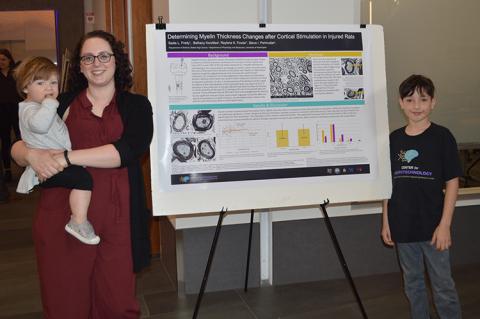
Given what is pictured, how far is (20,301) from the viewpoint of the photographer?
11.3 ft

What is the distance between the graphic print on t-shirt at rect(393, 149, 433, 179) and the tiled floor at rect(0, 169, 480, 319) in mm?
966

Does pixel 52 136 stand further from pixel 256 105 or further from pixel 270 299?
pixel 270 299

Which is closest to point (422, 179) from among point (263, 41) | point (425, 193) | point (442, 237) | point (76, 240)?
point (425, 193)

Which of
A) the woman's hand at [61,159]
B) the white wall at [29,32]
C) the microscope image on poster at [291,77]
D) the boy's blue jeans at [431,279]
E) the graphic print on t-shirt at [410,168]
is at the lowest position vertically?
the boy's blue jeans at [431,279]

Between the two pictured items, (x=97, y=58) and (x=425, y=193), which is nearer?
(x=97, y=58)

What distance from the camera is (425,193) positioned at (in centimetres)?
258

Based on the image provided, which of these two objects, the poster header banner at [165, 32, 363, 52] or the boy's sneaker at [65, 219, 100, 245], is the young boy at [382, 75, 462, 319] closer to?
the poster header banner at [165, 32, 363, 52]

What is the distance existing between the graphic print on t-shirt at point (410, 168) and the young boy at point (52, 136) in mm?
1513

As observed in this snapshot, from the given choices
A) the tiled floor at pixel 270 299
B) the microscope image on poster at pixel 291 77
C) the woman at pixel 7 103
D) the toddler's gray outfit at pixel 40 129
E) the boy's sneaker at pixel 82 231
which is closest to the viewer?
the toddler's gray outfit at pixel 40 129

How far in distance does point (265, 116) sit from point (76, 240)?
109 cm

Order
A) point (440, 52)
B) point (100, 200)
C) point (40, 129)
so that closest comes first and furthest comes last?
point (40, 129) → point (100, 200) → point (440, 52)

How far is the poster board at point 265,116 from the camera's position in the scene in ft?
8.34

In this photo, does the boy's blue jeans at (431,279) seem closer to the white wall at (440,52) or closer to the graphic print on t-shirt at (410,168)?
the graphic print on t-shirt at (410,168)

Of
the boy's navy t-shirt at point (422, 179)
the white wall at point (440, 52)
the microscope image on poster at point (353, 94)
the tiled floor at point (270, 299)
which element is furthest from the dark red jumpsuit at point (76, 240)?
the white wall at point (440, 52)
